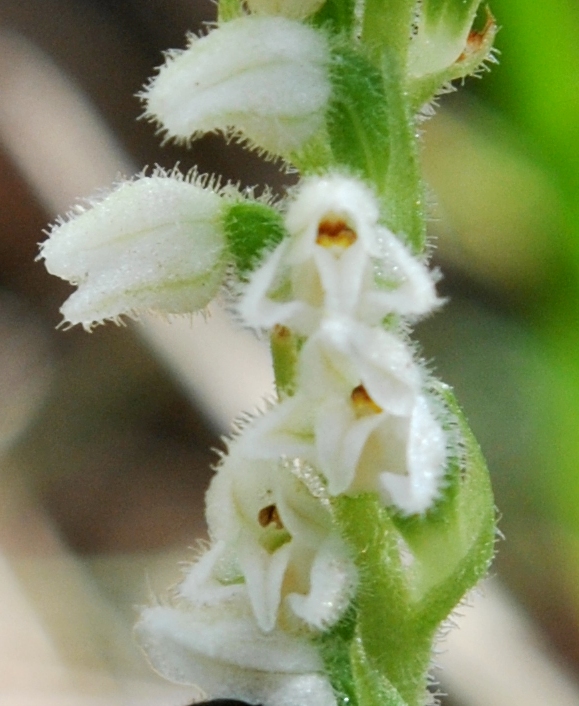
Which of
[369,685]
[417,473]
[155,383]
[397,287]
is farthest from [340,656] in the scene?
[155,383]

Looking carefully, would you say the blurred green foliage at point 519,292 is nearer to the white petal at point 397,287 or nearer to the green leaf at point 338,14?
the green leaf at point 338,14

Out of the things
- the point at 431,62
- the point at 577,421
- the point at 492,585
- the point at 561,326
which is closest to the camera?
the point at 431,62

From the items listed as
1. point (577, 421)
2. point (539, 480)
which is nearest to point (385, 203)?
point (577, 421)

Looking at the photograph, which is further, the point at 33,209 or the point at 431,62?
the point at 33,209

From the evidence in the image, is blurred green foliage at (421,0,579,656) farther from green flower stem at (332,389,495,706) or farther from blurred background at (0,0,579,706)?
green flower stem at (332,389,495,706)

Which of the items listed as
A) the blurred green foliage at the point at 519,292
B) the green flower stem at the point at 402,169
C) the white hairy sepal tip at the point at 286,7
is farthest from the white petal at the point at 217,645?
the blurred green foliage at the point at 519,292

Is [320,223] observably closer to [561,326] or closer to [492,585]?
[561,326]
